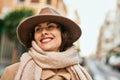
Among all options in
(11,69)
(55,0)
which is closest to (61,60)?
(11,69)

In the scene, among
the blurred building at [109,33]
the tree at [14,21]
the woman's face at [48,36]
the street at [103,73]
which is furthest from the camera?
the blurred building at [109,33]

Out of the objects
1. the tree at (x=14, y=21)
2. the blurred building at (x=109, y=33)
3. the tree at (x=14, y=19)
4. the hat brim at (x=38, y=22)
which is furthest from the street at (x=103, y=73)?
the blurred building at (x=109, y=33)

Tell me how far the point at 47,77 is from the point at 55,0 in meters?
24.9

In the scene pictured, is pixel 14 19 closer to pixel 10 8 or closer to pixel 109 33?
pixel 10 8

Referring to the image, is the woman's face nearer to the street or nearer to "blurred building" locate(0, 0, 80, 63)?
the street

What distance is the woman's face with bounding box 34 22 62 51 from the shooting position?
11.0 ft

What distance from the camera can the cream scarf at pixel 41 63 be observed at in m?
3.24

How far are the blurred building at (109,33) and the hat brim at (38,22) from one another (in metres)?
93.3

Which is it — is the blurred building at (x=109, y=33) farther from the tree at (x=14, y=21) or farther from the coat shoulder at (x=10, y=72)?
the coat shoulder at (x=10, y=72)

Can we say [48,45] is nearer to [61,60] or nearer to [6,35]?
[61,60]

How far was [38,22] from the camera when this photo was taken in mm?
3467

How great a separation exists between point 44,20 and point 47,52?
276 millimetres

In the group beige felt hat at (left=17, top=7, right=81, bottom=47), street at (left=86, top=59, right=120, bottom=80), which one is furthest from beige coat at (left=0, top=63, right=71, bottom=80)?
street at (left=86, top=59, right=120, bottom=80)

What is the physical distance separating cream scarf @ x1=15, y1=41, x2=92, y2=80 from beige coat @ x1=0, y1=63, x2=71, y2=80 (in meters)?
0.05
